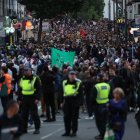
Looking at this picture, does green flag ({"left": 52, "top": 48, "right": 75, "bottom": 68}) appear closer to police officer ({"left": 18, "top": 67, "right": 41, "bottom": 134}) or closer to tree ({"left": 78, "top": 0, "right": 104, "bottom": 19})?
police officer ({"left": 18, "top": 67, "right": 41, "bottom": 134})

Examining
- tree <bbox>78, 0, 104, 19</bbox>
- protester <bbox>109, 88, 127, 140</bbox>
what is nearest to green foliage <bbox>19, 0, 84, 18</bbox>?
protester <bbox>109, 88, 127, 140</bbox>

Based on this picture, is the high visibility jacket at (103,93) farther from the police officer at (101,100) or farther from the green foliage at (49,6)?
the green foliage at (49,6)

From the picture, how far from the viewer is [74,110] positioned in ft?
55.6

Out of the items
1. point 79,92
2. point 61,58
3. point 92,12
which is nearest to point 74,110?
point 79,92

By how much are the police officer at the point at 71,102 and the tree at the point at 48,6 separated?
156ft

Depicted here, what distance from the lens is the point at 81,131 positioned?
1802cm

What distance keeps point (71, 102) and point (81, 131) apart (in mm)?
A: 1329

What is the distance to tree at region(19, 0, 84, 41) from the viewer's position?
6455 cm

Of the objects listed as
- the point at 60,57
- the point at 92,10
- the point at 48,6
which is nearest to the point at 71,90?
the point at 60,57

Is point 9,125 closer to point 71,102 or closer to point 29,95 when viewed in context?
point 71,102

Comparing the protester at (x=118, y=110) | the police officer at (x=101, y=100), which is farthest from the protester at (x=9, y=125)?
the police officer at (x=101, y=100)

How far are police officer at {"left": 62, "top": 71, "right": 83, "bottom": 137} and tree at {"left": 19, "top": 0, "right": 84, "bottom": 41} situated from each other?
47547 millimetres

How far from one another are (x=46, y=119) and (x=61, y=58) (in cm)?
922

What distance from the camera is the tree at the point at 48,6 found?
64550 millimetres
